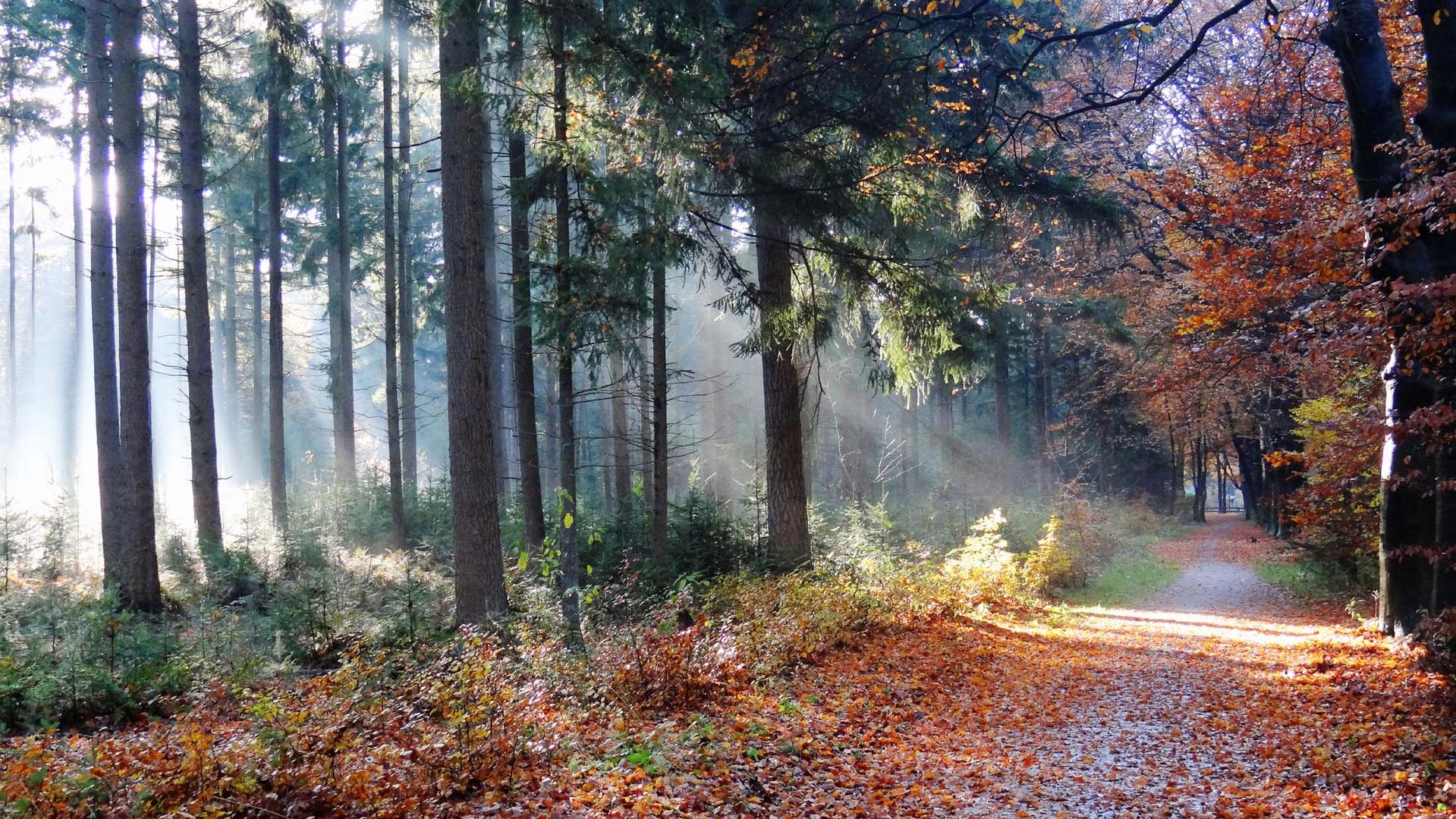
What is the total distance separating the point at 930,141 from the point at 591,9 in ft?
14.7

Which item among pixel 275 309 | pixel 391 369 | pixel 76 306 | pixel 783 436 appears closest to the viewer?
pixel 783 436

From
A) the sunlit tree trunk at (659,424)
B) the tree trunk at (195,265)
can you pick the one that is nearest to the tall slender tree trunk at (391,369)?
the tree trunk at (195,265)

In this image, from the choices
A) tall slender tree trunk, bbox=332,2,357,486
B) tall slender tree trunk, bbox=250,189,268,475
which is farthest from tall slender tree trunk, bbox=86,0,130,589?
tall slender tree trunk, bbox=250,189,268,475

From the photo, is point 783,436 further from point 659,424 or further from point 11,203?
→ point 11,203

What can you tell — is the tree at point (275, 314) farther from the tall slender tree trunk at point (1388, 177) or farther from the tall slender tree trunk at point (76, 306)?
the tall slender tree trunk at point (1388, 177)

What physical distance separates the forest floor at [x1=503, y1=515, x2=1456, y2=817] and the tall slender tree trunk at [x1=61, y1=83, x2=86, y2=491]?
12583 millimetres

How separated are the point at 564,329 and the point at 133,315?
7066 millimetres

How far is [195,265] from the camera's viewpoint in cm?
1351

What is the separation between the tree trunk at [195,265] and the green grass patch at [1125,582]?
16.0m

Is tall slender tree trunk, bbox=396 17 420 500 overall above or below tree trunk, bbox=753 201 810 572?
above

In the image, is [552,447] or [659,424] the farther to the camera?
[552,447]

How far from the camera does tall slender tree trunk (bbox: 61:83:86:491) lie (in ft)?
63.4

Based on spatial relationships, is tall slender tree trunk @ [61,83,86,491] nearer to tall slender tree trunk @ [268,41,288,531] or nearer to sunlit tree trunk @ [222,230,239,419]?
tall slender tree trunk @ [268,41,288,531]

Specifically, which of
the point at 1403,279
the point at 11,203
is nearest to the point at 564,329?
the point at 1403,279
